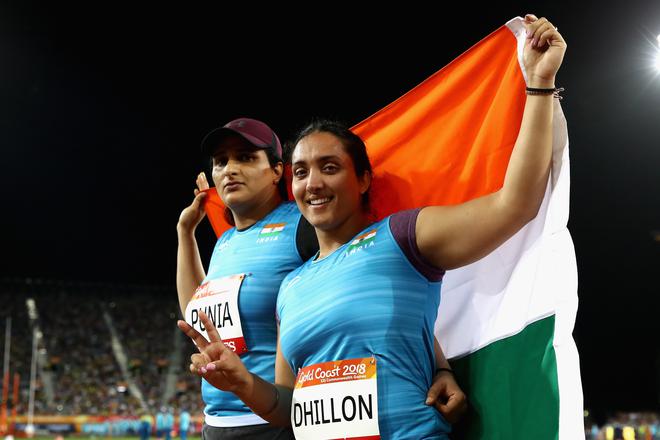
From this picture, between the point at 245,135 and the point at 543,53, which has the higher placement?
the point at 245,135

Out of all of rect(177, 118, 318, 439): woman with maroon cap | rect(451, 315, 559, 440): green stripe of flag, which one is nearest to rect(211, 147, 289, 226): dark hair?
rect(177, 118, 318, 439): woman with maroon cap

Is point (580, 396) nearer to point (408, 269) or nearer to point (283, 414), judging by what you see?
point (408, 269)

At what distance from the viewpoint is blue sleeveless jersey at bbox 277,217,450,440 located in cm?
169

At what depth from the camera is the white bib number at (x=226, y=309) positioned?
2.40 m

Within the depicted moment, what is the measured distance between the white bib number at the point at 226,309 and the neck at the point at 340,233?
0.51m

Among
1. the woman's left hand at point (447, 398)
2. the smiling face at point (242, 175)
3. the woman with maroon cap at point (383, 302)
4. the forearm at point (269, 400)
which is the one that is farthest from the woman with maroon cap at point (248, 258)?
the woman's left hand at point (447, 398)

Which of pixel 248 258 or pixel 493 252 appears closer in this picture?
pixel 493 252

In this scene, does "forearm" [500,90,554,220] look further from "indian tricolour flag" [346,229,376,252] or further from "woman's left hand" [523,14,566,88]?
"indian tricolour flag" [346,229,376,252]

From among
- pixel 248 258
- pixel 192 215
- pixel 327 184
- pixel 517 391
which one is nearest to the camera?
pixel 517 391

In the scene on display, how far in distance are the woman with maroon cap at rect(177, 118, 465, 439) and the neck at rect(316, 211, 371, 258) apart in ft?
1.02

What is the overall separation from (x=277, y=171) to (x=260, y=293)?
0.61 meters

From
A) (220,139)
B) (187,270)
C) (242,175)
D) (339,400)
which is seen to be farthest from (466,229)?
(187,270)

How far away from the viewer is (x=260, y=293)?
239 centimetres

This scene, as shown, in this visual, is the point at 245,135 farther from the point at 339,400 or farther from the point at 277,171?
the point at 339,400
